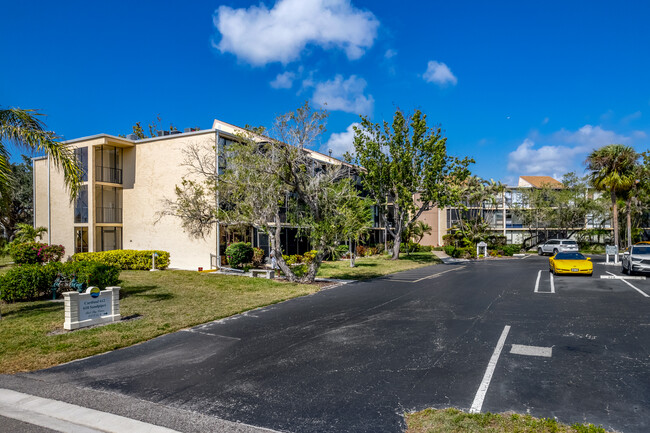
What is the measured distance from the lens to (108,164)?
27.7m

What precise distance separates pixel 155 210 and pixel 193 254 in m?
3.95

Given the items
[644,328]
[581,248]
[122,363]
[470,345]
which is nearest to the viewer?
[122,363]

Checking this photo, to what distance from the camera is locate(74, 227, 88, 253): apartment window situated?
90.9ft

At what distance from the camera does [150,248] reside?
26.7 meters

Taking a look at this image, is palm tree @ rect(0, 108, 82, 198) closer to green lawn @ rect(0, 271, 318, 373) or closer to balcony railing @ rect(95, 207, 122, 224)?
green lawn @ rect(0, 271, 318, 373)

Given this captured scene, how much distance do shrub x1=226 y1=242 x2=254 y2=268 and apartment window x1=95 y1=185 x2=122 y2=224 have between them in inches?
342

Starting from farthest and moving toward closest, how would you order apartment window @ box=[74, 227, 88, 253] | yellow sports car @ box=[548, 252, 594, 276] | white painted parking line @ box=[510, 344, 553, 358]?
1. apartment window @ box=[74, 227, 88, 253]
2. yellow sports car @ box=[548, 252, 594, 276]
3. white painted parking line @ box=[510, 344, 553, 358]

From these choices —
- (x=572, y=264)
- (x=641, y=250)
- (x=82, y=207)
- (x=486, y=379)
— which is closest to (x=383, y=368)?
(x=486, y=379)

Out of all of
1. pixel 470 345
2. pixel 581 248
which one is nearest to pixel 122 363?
pixel 470 345

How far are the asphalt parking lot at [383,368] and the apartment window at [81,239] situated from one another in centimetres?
1982

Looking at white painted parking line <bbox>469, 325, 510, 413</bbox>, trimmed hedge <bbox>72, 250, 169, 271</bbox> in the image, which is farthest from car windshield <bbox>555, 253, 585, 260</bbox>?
trimmed hedge <bbox>72, 250, 169, 271</bbox>

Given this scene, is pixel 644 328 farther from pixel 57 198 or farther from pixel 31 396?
pixel 57 198

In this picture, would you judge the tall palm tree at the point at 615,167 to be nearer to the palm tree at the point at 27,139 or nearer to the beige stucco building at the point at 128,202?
the beige stucco building at the point at 128,202

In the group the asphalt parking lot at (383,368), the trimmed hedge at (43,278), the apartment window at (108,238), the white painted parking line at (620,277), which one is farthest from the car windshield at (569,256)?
the apartment window at (108,238)
